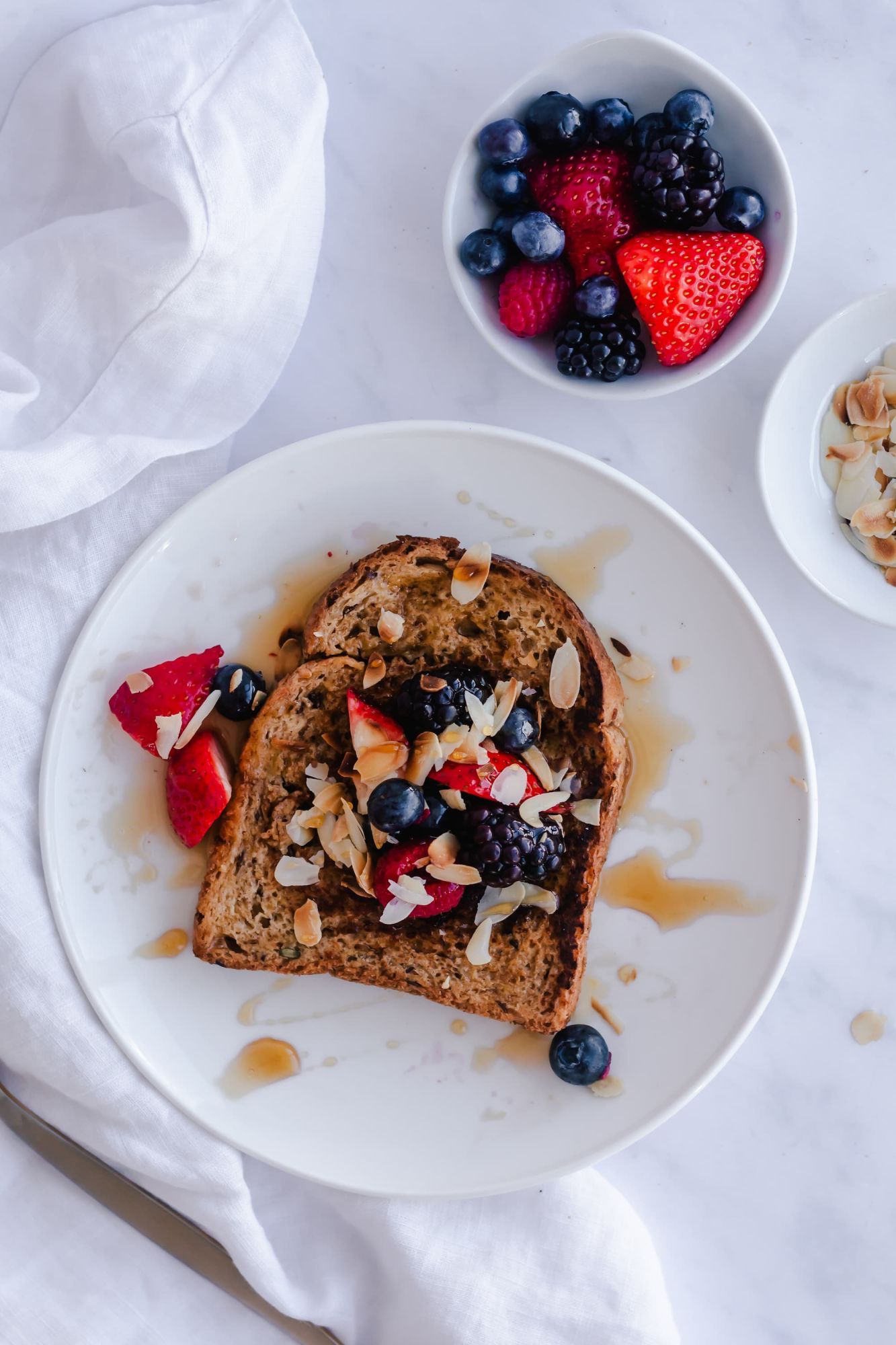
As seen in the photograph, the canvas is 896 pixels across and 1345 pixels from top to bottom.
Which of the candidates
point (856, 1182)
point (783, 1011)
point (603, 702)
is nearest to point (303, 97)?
point (603, 702)

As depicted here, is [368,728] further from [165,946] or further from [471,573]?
[165,946]

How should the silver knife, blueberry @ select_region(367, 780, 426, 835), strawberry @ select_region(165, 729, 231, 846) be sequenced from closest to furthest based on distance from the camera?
blueberry @ select_region(367, 780, 426, 835) < strawberry @ select_region(165, 729, 231, 846) < the silver knife

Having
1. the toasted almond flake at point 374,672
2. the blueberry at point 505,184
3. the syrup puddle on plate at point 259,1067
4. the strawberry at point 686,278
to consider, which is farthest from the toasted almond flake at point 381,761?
the blueberry at point 505,184

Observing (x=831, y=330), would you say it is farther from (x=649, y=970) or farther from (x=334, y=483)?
(x=649, y=970)

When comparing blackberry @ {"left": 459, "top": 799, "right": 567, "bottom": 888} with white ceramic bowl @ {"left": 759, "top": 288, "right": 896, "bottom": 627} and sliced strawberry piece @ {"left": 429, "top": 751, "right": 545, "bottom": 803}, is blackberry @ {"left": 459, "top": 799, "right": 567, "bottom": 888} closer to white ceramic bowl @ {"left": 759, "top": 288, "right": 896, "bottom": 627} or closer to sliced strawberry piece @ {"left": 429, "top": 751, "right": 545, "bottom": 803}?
sliced strawberry piece @ {"left": 429, "top": 751, "right": 545, "bottom": 803}

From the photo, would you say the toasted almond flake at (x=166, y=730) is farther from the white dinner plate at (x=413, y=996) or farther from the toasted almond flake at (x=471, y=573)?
the toasted almond flake at (x=471, y=573)

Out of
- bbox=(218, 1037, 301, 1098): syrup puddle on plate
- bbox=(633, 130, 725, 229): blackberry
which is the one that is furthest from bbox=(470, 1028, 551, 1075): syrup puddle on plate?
bbox=(633, 130, 725, 229): blackberry
